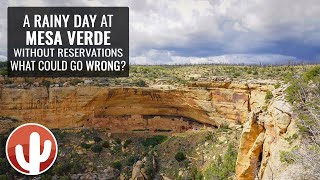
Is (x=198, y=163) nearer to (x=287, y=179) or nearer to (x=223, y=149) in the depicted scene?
(x=223, y=149)

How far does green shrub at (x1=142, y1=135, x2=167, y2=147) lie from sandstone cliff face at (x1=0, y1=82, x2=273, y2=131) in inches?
61.3

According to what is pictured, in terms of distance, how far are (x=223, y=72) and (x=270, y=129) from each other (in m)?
23.0

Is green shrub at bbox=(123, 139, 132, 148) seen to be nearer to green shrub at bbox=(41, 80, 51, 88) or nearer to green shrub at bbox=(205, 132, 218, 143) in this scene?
green shrub at bbox=(205, 132, 218, 143)

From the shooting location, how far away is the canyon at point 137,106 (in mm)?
32656

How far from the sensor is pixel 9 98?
115 ft

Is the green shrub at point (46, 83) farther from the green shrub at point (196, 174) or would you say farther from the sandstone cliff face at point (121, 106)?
the green shrub at point (196, 174)

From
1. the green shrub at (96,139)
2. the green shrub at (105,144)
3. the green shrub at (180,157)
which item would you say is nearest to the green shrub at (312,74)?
the green shrub at (180,157)

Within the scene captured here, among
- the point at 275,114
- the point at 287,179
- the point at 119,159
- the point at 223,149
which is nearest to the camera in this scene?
the point at 287,179

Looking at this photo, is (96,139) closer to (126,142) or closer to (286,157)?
(126,142)

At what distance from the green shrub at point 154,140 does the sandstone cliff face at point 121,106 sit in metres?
1.56

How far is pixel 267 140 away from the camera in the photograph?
1595 cm

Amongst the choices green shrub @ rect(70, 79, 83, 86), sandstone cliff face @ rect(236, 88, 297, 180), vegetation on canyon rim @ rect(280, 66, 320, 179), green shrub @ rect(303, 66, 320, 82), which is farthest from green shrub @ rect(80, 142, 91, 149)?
green shrub @ rect(303, 66, 320, 82)

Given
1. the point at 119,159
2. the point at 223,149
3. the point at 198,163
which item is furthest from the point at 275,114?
the point at 119,159

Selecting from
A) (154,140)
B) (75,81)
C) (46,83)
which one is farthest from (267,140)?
(46,83)
